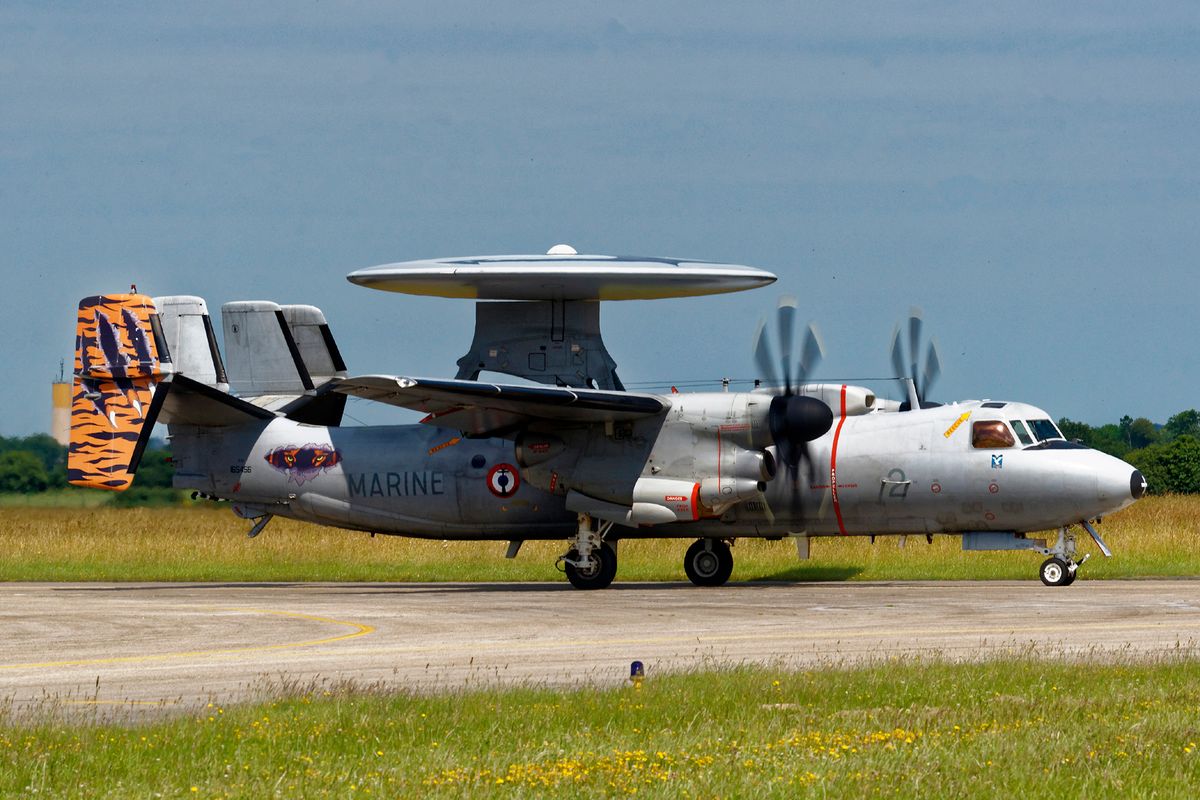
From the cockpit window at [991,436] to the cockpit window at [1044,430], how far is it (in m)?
0.53

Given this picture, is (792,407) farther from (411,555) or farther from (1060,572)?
(411,555)

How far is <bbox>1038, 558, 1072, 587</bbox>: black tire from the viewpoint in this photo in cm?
2745

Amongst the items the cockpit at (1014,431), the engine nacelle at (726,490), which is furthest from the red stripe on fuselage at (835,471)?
the cockpit at (1014,431)

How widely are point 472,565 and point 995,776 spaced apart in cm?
2780

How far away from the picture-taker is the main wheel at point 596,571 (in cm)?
2955

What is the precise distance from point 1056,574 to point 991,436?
282cm

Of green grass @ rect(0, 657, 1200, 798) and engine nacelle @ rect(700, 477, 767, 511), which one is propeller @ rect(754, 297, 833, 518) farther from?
green grass @ rect(0, 657, 1200, 798)

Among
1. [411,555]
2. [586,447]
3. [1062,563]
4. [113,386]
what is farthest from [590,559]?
[411,555]

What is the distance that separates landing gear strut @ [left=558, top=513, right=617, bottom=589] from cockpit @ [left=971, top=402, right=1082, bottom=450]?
7.38 metres

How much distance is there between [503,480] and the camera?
3050cm

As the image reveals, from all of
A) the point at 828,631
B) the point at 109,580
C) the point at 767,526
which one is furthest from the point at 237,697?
the point at 109,580

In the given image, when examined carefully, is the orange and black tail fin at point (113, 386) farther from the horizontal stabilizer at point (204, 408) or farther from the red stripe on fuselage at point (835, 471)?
the red stripe on fuselage at point (835, 471)

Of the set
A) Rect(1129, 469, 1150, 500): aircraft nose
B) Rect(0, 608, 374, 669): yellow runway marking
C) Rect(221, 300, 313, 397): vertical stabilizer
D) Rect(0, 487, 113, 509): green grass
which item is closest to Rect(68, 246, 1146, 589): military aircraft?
Rect(1129, 469, 1150, 500): aircraft nose

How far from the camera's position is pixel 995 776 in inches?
408
